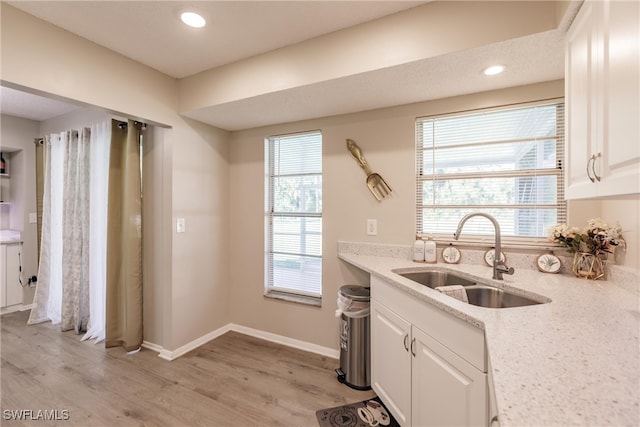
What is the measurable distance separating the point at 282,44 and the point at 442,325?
204 centimetres

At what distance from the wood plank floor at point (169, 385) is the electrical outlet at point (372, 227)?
1198 mm

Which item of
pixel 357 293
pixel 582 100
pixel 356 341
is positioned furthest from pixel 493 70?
pixel 356 341

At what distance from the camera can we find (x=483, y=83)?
6.25 ft

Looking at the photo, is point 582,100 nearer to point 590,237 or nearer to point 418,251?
point 590,237

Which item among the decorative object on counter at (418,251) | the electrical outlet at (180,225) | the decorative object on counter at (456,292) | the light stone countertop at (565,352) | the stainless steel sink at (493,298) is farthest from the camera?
the electrical outlet at (180,225)

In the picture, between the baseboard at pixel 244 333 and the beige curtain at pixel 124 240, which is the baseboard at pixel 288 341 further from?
the beige curtain at pixel 124 240

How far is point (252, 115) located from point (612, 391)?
2.65m

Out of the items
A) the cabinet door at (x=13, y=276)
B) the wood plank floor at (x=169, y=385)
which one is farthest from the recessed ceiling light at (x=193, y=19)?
the cabinet door at (x=13, y=276)

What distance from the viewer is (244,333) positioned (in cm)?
301

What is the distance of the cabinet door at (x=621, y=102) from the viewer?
860mm

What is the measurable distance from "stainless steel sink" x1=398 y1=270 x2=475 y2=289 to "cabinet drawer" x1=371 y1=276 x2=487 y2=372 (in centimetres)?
32

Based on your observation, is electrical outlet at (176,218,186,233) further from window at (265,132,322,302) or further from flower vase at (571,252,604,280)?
flower vase at (571,252,604,280)

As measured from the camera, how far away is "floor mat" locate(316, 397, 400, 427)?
68.1 inches

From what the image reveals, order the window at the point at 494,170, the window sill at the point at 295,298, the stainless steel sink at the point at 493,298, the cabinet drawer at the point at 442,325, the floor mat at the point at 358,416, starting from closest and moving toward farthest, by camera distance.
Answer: the cabinet drawer at the point at 442,325
the stainless steel sink at the point at 493,298
the floor mat at the point at 358,416
the window at the point at 494,170
the window sill at the point at 295,298
